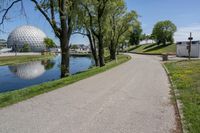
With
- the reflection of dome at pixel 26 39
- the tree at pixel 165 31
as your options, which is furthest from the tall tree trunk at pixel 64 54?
the reflection of dome at pixel 26 39

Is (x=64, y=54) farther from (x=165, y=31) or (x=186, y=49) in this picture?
(x=165, y=31)

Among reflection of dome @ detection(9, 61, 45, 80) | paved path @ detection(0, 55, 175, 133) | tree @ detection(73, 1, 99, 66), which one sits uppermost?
tree @ detection(73, 1, 99, 66)

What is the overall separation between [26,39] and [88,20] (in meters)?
121

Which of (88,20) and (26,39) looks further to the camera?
(26,39)

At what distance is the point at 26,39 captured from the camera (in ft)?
459

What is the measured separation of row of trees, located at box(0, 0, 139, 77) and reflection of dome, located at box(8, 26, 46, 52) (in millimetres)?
103897

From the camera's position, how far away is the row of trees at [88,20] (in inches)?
677

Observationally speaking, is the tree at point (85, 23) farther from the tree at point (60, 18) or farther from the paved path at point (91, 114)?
the paved path at point (91, 114)

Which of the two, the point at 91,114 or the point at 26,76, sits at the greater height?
the point at 91,114

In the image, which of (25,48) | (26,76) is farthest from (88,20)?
(25,48)

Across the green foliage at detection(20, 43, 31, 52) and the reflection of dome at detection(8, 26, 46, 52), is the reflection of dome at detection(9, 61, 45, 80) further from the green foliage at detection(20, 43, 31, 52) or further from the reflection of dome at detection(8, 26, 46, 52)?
the reflection of dome at detection(8, 26, 46, 52)

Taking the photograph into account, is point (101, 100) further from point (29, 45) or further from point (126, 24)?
point (29, 45)

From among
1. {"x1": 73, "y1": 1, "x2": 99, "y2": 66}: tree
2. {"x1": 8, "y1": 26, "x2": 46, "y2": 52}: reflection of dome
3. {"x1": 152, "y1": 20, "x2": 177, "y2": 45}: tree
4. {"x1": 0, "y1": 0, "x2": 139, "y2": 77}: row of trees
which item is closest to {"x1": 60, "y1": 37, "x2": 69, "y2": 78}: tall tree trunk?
{"x1": 0, "y1": 0, "x2": 139, "y2": 77}: row of trees

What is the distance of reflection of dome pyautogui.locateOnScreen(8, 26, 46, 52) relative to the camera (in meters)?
139
